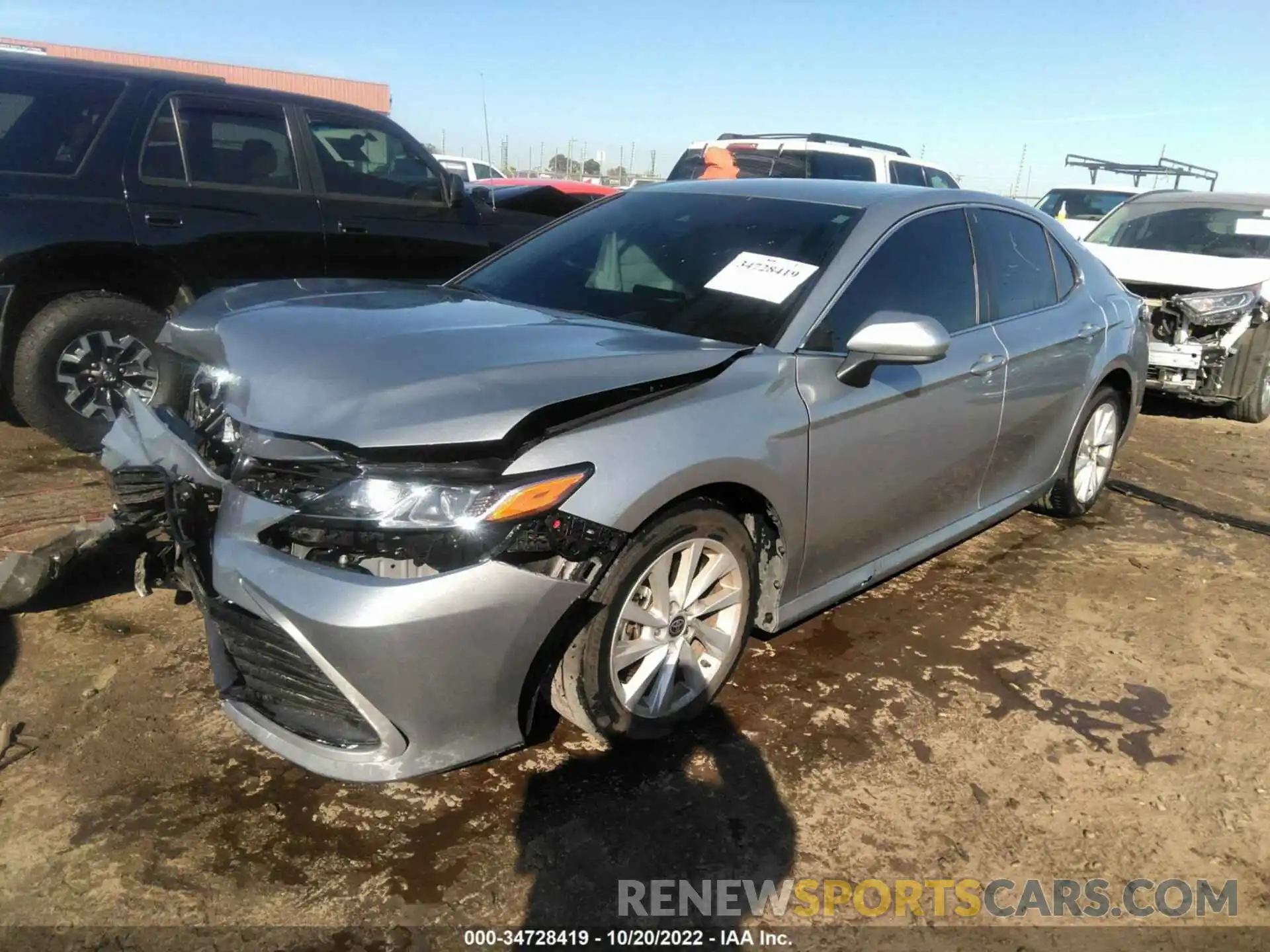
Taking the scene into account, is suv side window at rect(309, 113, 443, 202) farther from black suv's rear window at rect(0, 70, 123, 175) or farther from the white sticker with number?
the white sticker with number

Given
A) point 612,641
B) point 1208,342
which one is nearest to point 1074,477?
point 612,641

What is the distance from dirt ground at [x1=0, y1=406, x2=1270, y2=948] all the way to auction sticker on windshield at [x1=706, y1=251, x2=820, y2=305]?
1.27 meters

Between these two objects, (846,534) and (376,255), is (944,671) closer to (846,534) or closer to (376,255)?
(846,534)

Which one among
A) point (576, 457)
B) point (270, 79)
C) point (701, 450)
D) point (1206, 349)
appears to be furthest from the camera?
point (270, 79)

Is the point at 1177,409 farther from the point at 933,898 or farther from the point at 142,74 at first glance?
the point at 142,74

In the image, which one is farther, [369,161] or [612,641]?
[369,161]

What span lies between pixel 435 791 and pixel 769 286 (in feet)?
5.98

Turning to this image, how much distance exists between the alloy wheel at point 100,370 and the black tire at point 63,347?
0.09 feet

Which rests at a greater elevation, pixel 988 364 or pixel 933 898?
pixel 988 364

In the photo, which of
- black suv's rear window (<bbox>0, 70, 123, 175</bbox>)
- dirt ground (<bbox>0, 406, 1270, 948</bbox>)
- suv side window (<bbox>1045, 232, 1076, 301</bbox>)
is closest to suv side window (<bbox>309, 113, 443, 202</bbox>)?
black suv's rear window (<bbox>0, 70, 123, 175</bbox>)

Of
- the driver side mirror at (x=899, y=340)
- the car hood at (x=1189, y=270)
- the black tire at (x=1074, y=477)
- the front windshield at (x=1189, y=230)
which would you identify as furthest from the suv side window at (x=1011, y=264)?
the front windshield at (x=1189, y=230)

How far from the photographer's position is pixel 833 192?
3424mm

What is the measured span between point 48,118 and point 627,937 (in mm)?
4790

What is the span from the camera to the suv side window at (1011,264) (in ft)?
12.1
